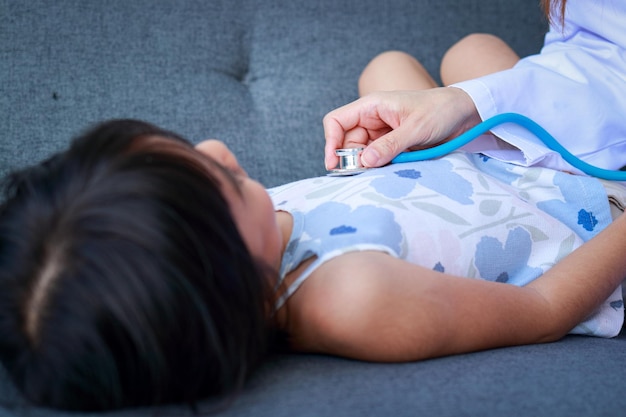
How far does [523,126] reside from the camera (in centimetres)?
109

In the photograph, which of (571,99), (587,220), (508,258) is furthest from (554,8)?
(508,258)

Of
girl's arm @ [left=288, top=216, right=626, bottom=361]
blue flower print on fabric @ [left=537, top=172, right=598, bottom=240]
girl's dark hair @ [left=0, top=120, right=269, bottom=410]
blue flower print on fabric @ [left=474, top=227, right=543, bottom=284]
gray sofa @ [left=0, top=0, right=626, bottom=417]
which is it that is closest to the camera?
girl's dark hair @ [left=0, top=120, right=269, bottom=410]

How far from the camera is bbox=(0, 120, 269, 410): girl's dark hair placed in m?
0.64

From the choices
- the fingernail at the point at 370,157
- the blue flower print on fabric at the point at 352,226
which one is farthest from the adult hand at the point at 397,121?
the blue flower print on fabric at the point at 352,226

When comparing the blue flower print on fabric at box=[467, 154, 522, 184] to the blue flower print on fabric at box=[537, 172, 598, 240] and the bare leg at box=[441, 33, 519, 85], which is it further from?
the bare leg at box=[441, 33, 519, 85]

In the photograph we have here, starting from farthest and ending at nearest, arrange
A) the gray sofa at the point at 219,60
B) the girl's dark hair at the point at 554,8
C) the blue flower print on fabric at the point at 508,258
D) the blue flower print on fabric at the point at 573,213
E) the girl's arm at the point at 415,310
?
1. the gray sofa at the point at 219,60
2. the girl's dark hair at the point at 554,8
3. the blue flower print on fabric at the point at 573,213
4. the blue flower print on fabric at the point at 508,258
5. the girl's arm at the point at 415,310

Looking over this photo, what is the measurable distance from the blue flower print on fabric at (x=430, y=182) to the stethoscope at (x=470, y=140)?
0.03 metres

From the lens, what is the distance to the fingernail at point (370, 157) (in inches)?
39.8

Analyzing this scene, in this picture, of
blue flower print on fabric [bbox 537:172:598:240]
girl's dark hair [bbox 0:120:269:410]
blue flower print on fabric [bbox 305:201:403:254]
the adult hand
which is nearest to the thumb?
the adult hand

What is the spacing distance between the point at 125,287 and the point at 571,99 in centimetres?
80

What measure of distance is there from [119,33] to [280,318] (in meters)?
0.80

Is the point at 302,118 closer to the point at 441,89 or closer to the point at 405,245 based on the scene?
the point at 441,89

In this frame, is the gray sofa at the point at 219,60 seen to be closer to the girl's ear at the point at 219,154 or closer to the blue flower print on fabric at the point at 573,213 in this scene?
the blue flower print on fabric at the point at 573,213

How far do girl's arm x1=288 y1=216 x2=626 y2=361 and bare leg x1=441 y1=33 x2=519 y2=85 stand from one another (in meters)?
0.61
